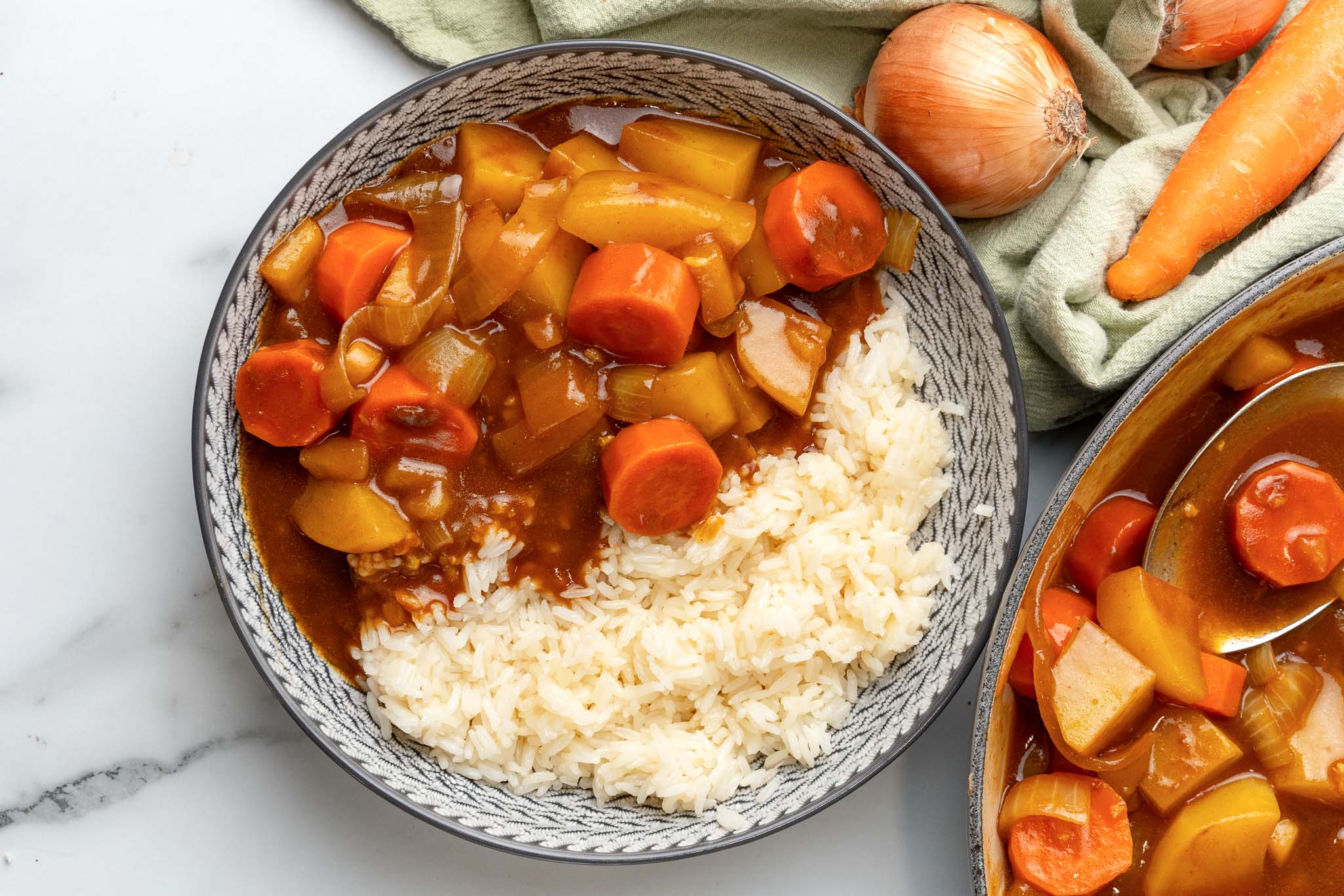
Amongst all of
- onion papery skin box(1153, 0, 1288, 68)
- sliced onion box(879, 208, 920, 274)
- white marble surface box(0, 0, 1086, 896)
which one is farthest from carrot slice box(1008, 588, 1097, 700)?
white marble surface box(0, 0, 1086, 896)

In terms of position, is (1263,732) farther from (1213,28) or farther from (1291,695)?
(1213,28)

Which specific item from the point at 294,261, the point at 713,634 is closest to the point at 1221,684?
the point at 713,634

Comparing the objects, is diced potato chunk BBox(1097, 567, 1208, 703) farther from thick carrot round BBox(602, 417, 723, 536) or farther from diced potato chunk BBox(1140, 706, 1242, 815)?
thick carrot round BBox(602, 417, 723, 536)

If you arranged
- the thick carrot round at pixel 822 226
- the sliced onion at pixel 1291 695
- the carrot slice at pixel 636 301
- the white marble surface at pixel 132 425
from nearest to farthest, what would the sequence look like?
the carrot slice at pixel 636 301 → the thick carrot round at pixel 822 226 → the sliced onion at pixel 1291 695 → the white marble surface at pixel 132 425

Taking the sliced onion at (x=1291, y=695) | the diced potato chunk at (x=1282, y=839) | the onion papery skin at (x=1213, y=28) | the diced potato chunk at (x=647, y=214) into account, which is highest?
the onion papery skin at (x=1213, y=28)

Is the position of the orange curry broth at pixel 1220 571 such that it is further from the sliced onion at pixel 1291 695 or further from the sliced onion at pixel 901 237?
the sliced onion at pixel 901 237

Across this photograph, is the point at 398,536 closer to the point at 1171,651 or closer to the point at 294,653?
the point at 294,653

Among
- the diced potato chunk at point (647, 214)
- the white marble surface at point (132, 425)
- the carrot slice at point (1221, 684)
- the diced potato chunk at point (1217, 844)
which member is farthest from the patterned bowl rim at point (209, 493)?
the diced potato chunk at point (1217, 844)
